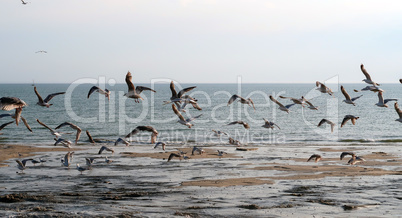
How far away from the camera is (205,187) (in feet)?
68.5

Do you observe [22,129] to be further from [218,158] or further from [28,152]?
[218,158]

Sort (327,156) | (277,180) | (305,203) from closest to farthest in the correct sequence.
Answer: (305,203), (277,180), (327,156)

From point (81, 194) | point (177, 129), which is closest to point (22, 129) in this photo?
point (177, 129)

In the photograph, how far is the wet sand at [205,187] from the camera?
54.3ft

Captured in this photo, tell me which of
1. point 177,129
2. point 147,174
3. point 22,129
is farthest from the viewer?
point 177,129

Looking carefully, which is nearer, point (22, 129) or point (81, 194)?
point (81, 194)

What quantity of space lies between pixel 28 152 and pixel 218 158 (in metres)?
14.3

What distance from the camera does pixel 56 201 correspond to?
17609 mm

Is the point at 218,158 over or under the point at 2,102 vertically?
under

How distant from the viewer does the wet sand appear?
652 inches

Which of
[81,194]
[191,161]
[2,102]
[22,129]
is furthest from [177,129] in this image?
[2,102]

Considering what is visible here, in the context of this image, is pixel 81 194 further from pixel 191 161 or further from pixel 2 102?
pixel 191 161

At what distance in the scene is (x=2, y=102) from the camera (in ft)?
50.1

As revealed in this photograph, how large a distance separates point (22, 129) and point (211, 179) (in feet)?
142
